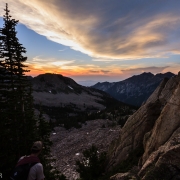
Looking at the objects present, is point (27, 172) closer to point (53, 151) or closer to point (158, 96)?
point (158, 96)

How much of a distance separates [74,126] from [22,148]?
64.3 m

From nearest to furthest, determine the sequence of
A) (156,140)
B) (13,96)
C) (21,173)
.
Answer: (21,173), (156,140), (13,96)

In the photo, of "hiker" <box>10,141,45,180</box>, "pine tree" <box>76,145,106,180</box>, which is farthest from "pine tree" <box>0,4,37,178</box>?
"hiker" <box>10,141,45,180</box>

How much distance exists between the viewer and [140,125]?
72.9 feet

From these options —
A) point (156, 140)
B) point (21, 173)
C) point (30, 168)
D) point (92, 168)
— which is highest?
point (30, 168)

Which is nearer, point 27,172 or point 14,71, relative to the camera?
point 27,172

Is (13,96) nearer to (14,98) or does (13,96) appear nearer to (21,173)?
(14,98)

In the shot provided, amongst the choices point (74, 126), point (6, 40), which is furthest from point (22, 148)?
point (74, 126)

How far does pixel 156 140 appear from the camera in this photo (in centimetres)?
1628

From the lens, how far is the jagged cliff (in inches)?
402

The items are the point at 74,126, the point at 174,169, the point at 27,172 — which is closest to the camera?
the point at 27,172

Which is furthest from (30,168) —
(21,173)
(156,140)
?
(156,140)

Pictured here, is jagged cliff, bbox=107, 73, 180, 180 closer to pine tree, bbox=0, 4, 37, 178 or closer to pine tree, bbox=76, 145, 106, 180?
pine tree, bbox=76, 145, 106, 180

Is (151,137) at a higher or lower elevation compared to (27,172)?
lower
